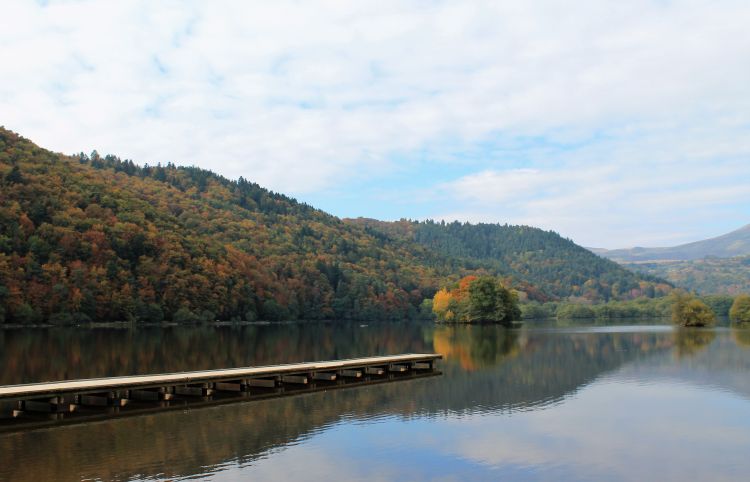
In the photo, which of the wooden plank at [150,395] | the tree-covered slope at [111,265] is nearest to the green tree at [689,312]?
the tree-covered slope at [111,265]

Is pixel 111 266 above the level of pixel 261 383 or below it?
above

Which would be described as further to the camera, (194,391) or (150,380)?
(194,391)

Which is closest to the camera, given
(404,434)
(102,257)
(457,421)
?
(404,434)

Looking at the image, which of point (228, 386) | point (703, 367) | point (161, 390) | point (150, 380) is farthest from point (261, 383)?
point (703, 367)

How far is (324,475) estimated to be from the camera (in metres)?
19.5

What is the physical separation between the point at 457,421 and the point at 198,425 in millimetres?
10414

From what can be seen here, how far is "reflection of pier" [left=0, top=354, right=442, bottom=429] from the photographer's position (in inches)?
1072

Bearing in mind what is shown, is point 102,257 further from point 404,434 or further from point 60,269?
point 404,434

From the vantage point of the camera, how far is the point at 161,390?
30.8 meters

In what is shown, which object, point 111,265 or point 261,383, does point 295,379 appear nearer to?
point 261,383

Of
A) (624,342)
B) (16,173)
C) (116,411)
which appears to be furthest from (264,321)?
(116,411)

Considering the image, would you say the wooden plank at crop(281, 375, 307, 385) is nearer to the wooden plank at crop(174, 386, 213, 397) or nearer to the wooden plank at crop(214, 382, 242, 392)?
the wooden plank at crop(214, 382, 242, 392)

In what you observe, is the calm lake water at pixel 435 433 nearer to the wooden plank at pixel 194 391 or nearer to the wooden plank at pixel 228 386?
the wooden plank at pixel 194 391

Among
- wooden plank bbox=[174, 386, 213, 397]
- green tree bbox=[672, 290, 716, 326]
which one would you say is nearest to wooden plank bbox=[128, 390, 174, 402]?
wooden plank bbox=[174, 386, 213, 397]
